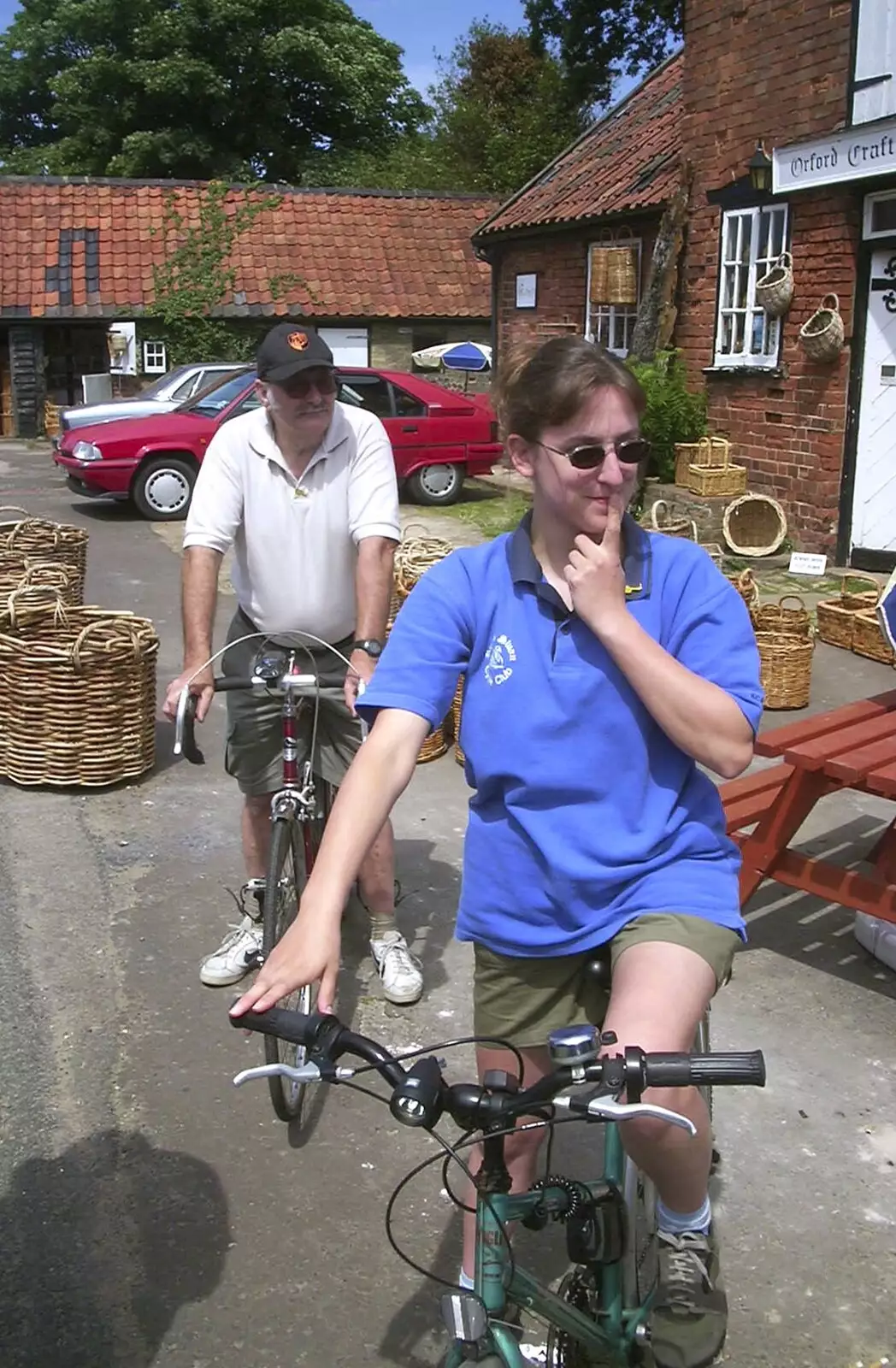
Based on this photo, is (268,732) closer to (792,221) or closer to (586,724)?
(586,724)

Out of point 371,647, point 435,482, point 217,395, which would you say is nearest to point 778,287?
point 435,482

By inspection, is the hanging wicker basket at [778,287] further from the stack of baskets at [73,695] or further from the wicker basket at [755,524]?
→ the stack of baskets at [73,695]

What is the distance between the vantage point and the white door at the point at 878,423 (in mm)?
10438

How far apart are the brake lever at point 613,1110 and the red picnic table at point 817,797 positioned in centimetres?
239

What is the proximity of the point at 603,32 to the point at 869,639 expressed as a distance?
2854 centimetres

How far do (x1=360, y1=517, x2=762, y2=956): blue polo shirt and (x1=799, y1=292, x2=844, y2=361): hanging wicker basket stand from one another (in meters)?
9.25

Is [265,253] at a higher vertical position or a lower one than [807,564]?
higher

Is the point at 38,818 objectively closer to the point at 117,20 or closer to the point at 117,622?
the point at 117,622

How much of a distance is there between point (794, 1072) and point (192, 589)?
2.18 metres

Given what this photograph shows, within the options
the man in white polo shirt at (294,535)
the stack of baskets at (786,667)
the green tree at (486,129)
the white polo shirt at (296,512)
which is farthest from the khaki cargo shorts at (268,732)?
the green tree at (486,129)

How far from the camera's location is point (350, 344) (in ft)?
83.0

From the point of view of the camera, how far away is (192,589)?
375 centimetres

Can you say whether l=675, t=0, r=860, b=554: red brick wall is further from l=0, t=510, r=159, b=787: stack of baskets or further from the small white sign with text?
l=0, t=510, r=159, b=787: stack of baskets

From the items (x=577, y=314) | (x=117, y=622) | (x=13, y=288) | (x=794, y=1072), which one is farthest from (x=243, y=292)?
(x=794, y=1072)
